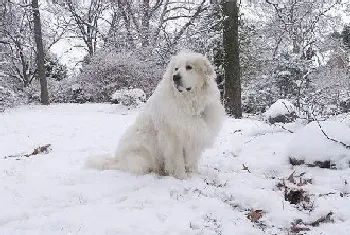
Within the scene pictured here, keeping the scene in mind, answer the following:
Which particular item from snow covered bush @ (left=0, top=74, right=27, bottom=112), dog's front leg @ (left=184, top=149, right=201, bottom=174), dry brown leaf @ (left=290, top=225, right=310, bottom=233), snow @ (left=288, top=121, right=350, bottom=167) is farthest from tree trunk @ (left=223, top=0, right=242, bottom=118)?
snow covered bush @ (left=0, top=74, right=27, bottom=112)

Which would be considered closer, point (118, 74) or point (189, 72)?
point (189, 72)

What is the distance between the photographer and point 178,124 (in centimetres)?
521

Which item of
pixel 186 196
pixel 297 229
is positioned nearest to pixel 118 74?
pixel 186 196

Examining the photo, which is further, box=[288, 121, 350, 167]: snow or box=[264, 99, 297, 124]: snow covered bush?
box=[264, 99, 297, 124]: snow covered bush

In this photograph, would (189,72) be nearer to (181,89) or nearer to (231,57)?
(181,89)

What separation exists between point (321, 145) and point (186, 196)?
2.05 metres

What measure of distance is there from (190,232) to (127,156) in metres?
2.11

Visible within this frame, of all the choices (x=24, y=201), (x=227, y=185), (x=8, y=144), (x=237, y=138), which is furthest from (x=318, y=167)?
(x=8, y=144)

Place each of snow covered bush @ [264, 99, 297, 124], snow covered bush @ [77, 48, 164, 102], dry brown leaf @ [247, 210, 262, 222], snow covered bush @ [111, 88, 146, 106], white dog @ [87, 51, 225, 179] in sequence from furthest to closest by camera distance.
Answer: snow covered bush @ [77, 48, 164, 102] → snow covered bush @ [111, 88, 146, 106] → snow covered bush @ [264, 99, 297, 124] → white dog @ [87, 51, 225, 179] → dry brown leaf @ [247, 210, 262, 222]

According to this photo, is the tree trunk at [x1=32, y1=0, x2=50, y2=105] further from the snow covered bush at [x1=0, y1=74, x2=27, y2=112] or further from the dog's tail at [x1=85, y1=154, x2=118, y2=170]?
the dog's tail at [x1=85, y1=154, x2=118, y2=170]

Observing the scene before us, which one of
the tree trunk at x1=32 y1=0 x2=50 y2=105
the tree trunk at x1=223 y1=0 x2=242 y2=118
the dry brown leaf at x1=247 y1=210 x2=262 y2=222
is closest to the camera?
the dry brown leaf at x1=247 y1=210 x2=262 y2=222

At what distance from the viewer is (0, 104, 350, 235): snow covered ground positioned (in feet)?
11.8

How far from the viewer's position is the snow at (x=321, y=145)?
5230 millimetres

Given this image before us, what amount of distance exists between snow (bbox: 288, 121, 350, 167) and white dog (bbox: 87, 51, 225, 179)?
1116mm
